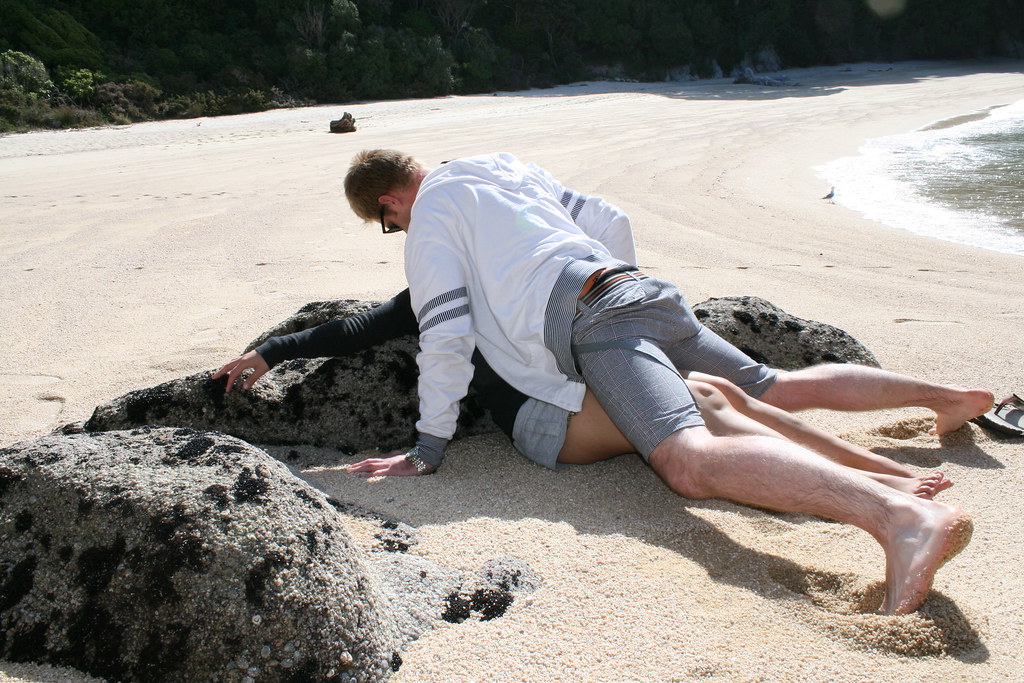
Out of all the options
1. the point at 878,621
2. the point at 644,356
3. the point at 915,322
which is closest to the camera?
the point at 878,621

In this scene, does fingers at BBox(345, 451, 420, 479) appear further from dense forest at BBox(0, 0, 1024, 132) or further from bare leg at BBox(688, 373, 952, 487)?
dense forest at BBox(0, 0, 1024, 132)

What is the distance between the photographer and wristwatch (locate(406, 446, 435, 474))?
293 centimetres

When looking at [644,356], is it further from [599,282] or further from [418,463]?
[418,463]

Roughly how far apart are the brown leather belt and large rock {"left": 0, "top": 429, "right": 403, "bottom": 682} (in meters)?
1.15

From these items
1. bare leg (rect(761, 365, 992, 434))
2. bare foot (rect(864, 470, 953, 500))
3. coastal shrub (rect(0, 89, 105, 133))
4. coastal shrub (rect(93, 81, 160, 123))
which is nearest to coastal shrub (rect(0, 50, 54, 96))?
coastal shrub (rect(0, 89, 105, 133))

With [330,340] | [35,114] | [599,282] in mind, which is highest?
[35,114]

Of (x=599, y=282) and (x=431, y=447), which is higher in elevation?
(x=599, y=282)

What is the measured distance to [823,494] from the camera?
216cm

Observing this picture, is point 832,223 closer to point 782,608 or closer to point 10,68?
point 782,608

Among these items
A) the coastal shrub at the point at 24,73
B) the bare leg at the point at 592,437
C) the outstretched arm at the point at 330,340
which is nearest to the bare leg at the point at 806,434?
the bare leg at the point at 592,437

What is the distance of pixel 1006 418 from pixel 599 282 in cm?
181

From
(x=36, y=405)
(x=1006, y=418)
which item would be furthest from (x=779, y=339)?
(x=36, y=405)

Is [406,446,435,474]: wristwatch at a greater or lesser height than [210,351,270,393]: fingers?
lesser

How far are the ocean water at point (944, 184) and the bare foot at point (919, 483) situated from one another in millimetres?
6334
